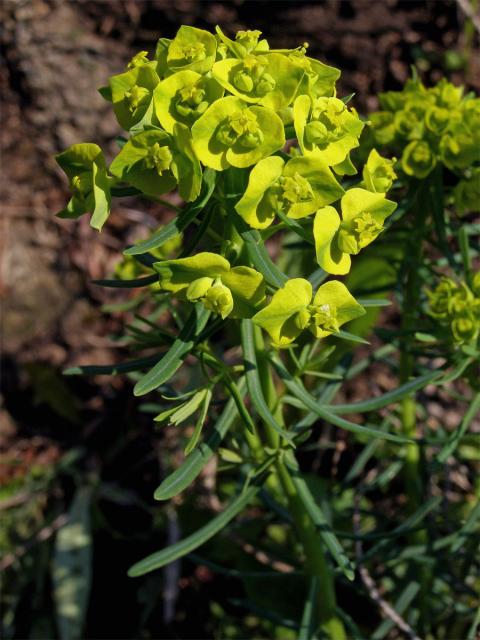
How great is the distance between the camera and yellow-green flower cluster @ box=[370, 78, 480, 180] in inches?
67.0

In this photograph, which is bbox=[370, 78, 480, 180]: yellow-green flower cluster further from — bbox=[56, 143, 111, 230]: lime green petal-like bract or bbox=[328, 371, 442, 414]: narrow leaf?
bbox=[56, 143, 111, 230]: lime green petal-like bract

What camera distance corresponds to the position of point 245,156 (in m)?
1.30

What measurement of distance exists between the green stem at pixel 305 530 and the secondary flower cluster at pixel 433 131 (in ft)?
1.91

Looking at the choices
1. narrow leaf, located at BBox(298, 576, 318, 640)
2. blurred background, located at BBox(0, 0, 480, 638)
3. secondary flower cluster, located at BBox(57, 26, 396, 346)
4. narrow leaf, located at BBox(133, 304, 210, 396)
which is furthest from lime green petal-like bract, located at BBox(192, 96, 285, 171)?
blurred background, located at BBox(0, 0, 480, 638)

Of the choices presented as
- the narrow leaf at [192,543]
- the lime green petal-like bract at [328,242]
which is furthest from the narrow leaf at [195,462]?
the lime green petal-like bract at [328,242]

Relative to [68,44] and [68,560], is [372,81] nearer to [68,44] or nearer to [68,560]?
[68,44]

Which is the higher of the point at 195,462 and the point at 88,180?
the point at 88,180

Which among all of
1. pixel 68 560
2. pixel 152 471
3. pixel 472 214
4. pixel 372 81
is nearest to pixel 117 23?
pixel 372 81

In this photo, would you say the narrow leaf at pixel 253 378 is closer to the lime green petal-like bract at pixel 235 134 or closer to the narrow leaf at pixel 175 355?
the narrow leaf at pixel 175 355

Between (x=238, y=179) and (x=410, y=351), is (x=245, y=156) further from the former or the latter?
(x=410, y=351)

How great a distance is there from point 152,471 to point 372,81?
1946mm

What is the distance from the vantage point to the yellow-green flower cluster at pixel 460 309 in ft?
5.49

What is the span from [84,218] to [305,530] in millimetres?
2038

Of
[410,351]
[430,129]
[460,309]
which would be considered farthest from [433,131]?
[410,351]
